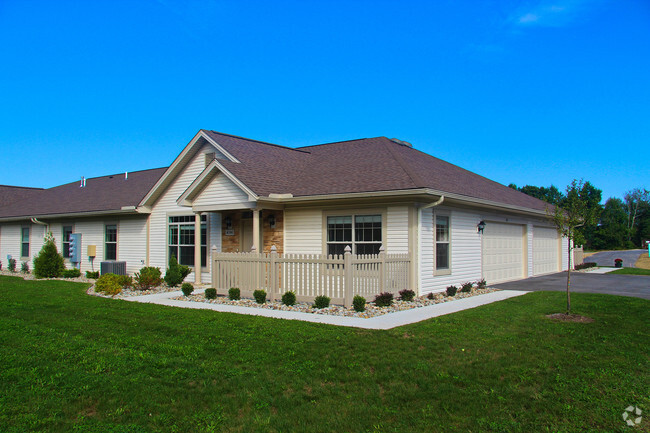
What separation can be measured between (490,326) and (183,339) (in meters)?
5.37

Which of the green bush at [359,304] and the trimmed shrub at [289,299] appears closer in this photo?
the green bush at [359,304]

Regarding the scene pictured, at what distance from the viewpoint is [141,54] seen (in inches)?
670

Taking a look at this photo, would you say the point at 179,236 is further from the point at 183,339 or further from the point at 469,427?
the point at 469,427

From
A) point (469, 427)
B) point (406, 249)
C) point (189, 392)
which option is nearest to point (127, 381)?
point (189, 392)

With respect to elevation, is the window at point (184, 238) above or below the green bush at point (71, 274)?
above

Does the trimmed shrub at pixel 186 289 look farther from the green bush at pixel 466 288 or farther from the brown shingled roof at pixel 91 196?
the green bush at pixel 466 288

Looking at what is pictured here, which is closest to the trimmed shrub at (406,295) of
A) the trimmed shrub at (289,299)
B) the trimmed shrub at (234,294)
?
the trimmed shrub at (289,299)

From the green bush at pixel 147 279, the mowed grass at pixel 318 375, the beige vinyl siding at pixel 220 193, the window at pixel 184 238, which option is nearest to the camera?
the mowed grass at pixel 318 375

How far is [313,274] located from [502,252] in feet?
29.9

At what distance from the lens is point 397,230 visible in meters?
12.6

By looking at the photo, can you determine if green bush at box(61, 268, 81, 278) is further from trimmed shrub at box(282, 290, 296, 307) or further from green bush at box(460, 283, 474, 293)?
green bush at box(460, 283, 474, 293)

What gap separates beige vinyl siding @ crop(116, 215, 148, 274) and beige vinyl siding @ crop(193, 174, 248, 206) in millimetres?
5360

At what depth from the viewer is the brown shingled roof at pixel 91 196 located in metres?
20.6

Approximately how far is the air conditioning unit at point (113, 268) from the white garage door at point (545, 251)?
1697cm
